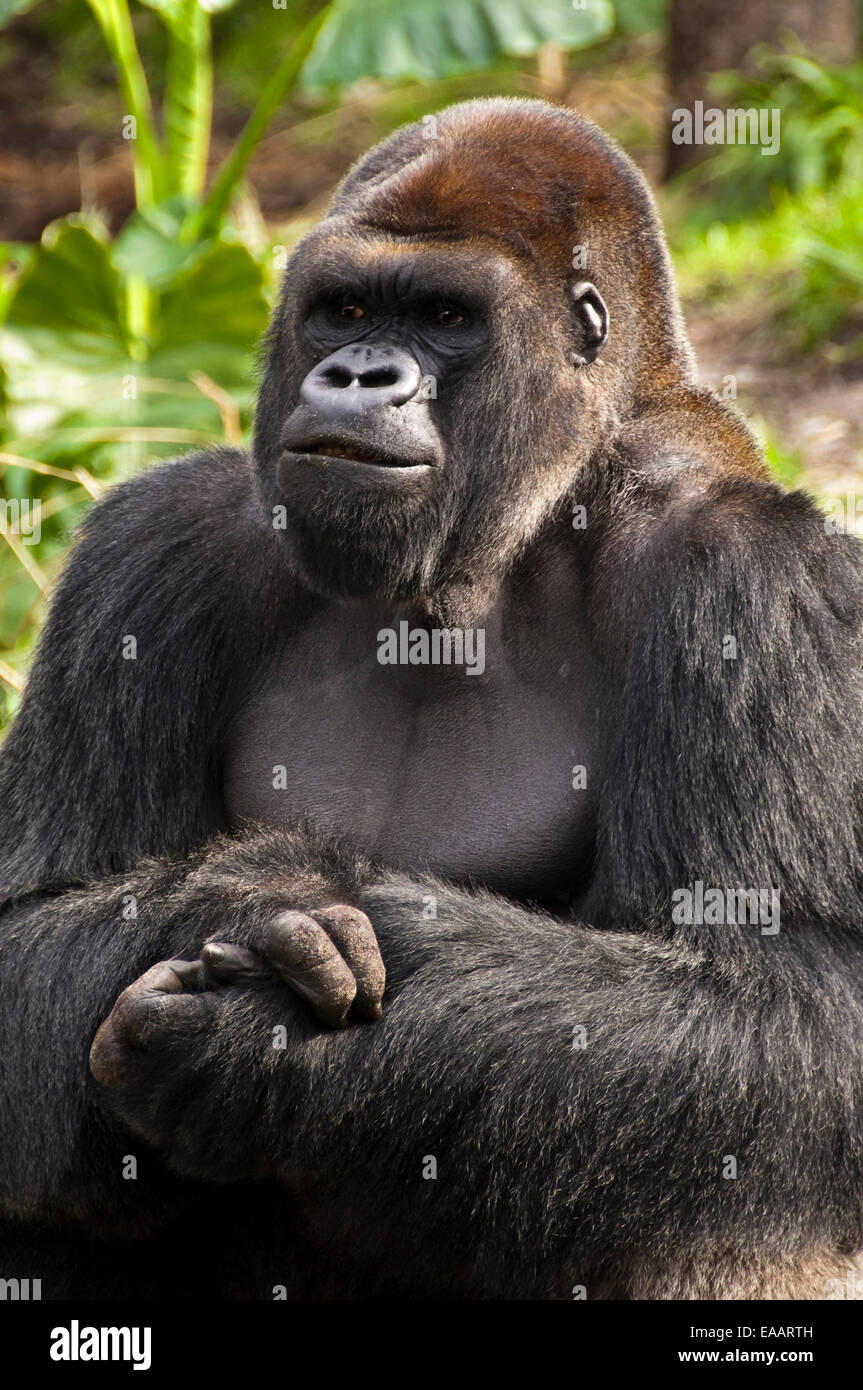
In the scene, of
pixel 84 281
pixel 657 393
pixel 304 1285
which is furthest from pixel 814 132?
pixel 304 1285

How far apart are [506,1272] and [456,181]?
2.13 m

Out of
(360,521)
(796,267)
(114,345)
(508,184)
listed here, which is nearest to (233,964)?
(360,521)

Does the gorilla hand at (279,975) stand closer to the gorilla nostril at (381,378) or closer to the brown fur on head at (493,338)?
the brown fur on head at (493,338)

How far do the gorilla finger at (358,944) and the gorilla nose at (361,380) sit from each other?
93cm

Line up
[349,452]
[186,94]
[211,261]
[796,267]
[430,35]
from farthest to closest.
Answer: [796,267] → [186,94] → [430,35] → [211,261] → [349,452]

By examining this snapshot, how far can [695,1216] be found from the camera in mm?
3080

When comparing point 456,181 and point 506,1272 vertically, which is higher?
point 456,181

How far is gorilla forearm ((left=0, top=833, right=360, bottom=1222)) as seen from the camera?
3.27 m

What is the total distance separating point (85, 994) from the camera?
3342 mm

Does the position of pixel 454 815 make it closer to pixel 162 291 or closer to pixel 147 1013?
pixel 147 1013

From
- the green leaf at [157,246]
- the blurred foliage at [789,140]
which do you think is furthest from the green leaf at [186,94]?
the blurred foliage at [789,140]

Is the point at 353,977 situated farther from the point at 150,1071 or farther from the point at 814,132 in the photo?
the point at 814,132

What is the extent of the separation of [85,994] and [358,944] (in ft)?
2.23

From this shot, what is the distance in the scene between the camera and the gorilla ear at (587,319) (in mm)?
3492
